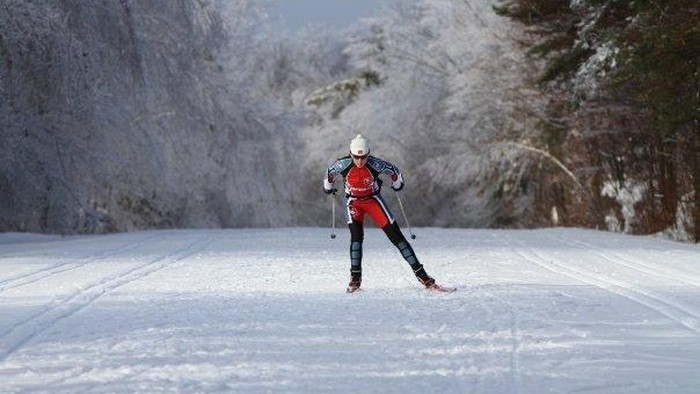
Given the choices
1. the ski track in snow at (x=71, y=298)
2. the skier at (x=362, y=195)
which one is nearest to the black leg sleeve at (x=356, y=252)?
the skier at (x=362, y=195)

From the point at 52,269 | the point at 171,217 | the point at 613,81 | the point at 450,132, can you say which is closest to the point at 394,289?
the point at 52,269

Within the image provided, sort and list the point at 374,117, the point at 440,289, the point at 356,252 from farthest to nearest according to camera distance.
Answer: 1. the point at 374,117
2. the point at 356,252
3. the point at 440,289

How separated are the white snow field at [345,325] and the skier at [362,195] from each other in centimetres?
47

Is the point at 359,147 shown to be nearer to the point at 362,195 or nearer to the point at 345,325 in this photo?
the point at 362,195

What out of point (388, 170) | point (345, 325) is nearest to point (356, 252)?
point (388, 170)


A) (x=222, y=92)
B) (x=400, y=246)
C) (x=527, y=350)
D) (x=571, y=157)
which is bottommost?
(x=527, y=350)

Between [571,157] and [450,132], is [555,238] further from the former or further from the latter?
[450,132]

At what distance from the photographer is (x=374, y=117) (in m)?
50.2

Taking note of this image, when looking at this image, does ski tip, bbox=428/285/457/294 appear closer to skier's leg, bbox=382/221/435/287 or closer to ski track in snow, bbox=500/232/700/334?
skier's leg, bbox=382/221/435/287

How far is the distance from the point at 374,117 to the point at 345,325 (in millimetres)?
40820

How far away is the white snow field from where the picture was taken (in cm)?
717

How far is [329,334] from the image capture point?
30.1 feet

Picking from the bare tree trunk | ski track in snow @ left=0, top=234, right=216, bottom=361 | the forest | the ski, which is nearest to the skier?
the ski

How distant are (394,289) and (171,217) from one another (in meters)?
27.6
